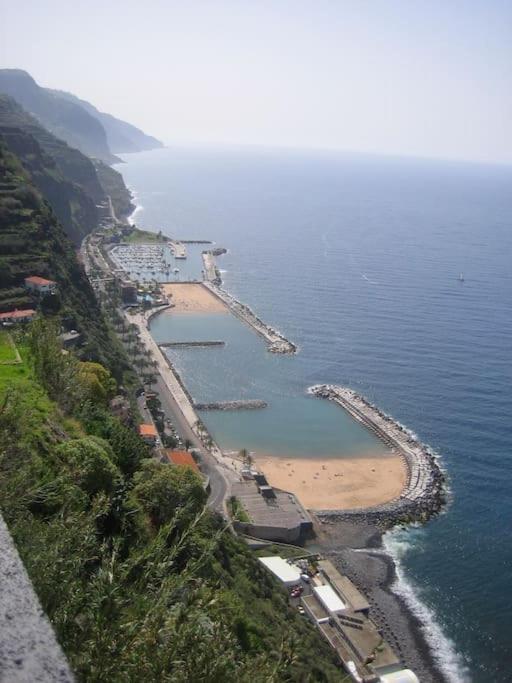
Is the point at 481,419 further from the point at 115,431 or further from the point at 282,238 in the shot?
the point at 282,238

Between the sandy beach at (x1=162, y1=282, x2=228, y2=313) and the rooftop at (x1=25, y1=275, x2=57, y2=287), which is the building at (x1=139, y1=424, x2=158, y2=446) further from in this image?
the sandy beach at (x1=162, y1=282, x2=228, y2=313)

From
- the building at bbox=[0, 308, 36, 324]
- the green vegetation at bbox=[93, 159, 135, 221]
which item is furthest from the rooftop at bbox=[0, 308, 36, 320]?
the green vegetation at bbox=[93, 159, 135, 221]

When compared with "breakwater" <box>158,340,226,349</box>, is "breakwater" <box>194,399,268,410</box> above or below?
below

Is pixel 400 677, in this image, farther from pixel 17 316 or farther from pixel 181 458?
pixel 17 316

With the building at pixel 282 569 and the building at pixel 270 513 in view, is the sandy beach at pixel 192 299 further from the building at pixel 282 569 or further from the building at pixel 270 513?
the building at pixel 282 569

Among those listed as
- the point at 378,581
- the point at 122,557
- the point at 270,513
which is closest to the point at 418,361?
the point at 270,513

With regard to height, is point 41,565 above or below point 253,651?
above

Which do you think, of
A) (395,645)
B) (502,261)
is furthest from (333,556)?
(502,261)

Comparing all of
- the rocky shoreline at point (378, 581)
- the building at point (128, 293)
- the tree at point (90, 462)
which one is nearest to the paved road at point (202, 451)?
the rocky shoreline at point (378, 581)
